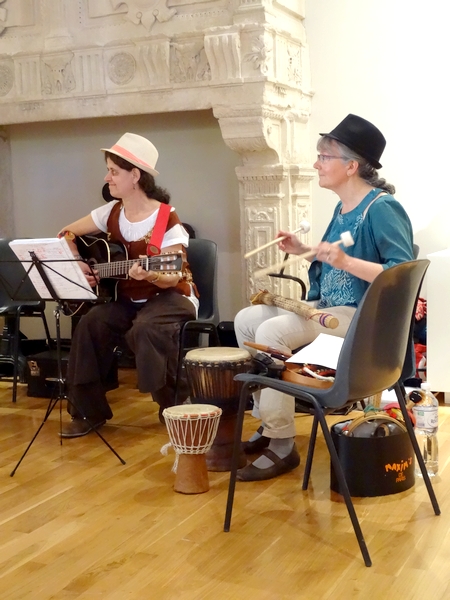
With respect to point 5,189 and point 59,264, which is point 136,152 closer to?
point 59,264

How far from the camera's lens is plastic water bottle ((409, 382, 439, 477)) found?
2965 millimetres

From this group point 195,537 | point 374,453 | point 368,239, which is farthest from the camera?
point 368,239

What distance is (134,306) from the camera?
3.79 m

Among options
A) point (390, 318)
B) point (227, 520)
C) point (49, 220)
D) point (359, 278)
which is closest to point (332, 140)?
point (359, 278)

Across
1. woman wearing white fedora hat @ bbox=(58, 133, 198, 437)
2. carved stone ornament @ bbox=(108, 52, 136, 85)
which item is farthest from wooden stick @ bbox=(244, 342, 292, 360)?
carved stone ornament @ bbox=(108, 52, 136, 85)

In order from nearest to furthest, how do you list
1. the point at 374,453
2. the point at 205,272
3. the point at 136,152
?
1. the point at 374,453
2. the point at 136,152
3. the point at 205,272

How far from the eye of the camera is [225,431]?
3148 mm

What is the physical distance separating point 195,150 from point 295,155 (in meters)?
0.75

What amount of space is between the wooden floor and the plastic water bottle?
0.28 ft

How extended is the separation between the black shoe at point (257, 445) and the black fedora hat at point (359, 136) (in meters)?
1.16

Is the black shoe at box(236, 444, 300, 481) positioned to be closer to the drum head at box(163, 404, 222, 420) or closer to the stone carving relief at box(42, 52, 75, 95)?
the drum head at box(163, 404, 222, 420)

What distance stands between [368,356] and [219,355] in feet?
Result: 2.78

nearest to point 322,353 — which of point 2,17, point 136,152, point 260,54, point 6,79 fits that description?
point 136,152

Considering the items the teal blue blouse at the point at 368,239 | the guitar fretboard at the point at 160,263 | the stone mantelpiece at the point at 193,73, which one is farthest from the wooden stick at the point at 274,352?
the stone mantelpiece at the point at 193,73
